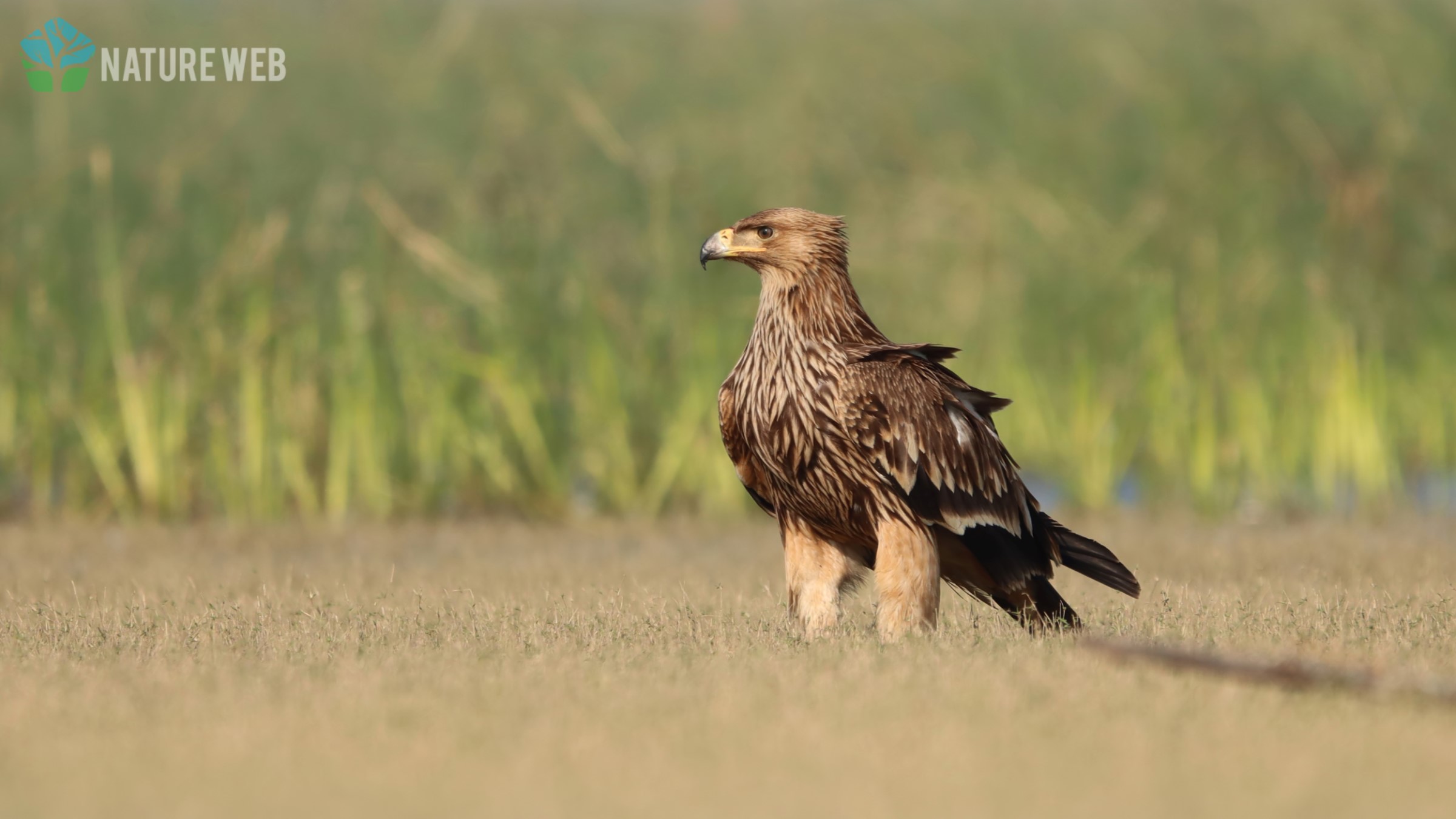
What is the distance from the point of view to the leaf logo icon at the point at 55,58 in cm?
1134

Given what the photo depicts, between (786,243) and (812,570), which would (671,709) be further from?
(786,243)

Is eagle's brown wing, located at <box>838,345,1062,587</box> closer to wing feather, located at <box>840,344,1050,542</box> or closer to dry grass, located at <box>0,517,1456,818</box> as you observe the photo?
wing feather, located at <box>840,344,1050,542</box>

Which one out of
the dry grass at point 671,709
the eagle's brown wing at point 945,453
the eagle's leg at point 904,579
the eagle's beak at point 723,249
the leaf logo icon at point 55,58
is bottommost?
the dry grass at point 671,709

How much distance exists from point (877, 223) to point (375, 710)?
25.3ft

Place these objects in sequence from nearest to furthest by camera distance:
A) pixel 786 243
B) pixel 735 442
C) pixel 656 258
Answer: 1. pixel 735 442
2. pixel 786 243
3. pixel 656 258

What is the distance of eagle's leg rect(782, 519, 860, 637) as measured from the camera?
6.35 m

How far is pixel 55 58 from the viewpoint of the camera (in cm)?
1143

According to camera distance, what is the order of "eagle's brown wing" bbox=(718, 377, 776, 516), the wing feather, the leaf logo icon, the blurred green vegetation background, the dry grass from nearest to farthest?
the dry grass, the wing feather, "eagle's brown wing" bbox=(718, 377, 776, 516), the blurred green vegetation background, the leaf logo icon

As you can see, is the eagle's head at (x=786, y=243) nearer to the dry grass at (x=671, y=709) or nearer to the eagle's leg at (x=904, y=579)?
the eagle's leg at (x=904, y=579)

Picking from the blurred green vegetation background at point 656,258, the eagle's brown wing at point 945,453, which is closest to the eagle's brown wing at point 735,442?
the eagle's brown wing at point 945,453

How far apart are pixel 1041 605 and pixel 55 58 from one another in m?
8.02

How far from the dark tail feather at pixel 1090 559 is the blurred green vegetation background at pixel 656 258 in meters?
4.27

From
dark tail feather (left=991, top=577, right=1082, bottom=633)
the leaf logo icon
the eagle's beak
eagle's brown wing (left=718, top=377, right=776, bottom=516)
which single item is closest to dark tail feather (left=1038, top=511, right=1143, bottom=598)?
dark tail feather (left=991, top=577, right=1082, bottom=633)

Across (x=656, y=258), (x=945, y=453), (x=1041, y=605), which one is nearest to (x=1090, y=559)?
(x=1041, y=605)
